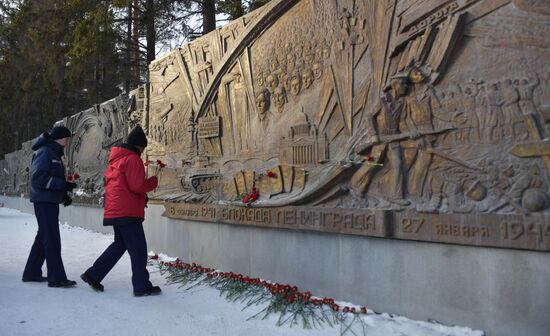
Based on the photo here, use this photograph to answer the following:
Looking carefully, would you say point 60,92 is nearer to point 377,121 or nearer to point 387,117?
point 377,121

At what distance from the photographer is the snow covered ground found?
343 centimetres

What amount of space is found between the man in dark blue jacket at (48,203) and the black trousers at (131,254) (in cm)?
42

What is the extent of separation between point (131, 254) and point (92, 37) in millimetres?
8688

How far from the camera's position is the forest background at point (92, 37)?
10898 millimetres

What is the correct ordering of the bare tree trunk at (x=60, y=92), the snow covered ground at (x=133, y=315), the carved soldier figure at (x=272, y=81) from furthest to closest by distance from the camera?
the bare tree trunk at (x=60, y=92) < the carved soldier figure at (x=272, y=81) < the snow covered ground at (x=133, y=315)

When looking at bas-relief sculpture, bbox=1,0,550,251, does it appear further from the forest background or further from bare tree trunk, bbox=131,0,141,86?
bare tree trunk, bbox=131,0,141,86

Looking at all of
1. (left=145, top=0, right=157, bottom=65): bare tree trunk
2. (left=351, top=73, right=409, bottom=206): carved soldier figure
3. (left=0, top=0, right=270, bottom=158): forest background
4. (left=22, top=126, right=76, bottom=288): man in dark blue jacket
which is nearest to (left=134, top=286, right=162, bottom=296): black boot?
(left=22, top=126, right=76, bottom=288): man in dark blue jacket

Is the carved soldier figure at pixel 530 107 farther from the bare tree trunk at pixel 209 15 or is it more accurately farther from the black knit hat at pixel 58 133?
the bare tree trunk at pixel 209 15

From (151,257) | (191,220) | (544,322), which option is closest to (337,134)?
(544,322)

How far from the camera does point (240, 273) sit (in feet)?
17.4

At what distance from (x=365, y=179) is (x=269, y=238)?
145 cm

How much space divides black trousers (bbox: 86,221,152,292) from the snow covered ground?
7.0 inches

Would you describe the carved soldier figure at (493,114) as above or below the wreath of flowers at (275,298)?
above

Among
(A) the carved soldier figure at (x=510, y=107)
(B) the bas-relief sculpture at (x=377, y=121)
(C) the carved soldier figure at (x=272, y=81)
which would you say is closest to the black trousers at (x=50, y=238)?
(B) the bas-relief sculpture at (x=377, y=121)
